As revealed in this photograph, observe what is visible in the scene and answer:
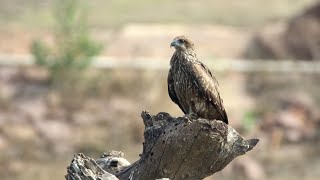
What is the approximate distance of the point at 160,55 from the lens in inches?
818

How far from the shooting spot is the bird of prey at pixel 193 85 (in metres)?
→ 5.97

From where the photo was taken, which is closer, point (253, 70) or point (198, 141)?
point (198, 141)

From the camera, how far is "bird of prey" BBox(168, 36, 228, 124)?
19.6 feet

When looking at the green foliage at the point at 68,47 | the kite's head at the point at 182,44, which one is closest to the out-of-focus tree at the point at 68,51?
the green foliage at the point at 68,47

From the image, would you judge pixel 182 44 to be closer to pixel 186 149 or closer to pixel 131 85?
pixel 186 149

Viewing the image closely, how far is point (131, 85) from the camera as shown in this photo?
61.2ft

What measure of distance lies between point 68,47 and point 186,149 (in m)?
13.1

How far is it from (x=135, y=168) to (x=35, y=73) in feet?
47.4

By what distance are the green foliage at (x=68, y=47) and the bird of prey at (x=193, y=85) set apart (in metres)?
11.8

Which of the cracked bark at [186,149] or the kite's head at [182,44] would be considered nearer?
the cracked bark at [186,149]

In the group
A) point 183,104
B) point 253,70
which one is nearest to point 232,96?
point 253,70

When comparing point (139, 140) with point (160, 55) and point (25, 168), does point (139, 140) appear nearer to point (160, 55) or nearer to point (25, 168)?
point (25, 168)

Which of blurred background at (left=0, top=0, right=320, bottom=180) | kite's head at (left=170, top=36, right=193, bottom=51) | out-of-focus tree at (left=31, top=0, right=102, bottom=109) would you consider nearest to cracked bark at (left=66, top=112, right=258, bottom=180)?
kite's head at (left=170, top=36, right=193, bottom=51)

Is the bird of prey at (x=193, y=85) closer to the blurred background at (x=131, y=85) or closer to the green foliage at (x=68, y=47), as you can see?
the blurred background at (x=131, y=85)
